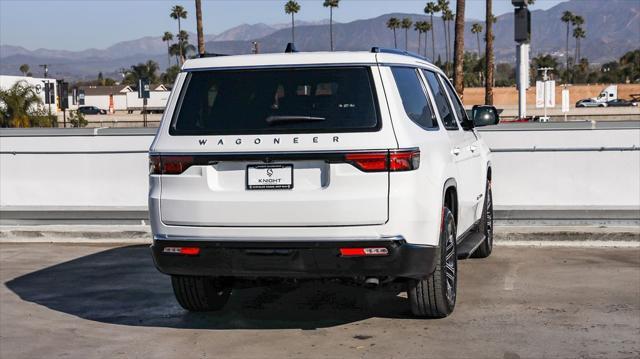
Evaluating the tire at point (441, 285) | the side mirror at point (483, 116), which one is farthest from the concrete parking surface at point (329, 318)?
the side mirror at point (483, 116)

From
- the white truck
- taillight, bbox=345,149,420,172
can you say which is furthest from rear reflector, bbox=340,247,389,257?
the white truck

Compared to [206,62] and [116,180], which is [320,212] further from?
[116,180]

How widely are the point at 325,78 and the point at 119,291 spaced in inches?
138

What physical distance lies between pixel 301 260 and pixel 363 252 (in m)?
0.42

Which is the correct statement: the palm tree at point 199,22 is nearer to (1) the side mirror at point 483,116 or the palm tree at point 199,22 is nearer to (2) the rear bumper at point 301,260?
(1) the side mirror at point 483,116

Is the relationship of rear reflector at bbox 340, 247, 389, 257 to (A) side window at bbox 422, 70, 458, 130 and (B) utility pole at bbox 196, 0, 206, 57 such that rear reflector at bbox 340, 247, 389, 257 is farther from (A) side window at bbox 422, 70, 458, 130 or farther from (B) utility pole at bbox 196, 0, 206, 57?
(B) utility pole at bbox 196, 0, 206, 57

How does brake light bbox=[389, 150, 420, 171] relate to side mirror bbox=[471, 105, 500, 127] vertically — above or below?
below

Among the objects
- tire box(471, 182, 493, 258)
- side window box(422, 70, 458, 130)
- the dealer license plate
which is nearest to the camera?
the dealer license plate

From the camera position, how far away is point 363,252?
6.69 m

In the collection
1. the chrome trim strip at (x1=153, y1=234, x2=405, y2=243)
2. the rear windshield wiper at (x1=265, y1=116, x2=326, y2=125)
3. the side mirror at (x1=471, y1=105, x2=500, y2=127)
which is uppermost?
the rear windshield wiper at (x1=265, y1=116, x2=326, y2=125)

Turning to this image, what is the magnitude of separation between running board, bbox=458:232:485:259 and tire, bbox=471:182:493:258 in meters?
0.37

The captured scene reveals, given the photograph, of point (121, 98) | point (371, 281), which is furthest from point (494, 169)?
point (121, 98)

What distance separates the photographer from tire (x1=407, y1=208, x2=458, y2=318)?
7391 mm

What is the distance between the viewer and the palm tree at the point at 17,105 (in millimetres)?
50969
